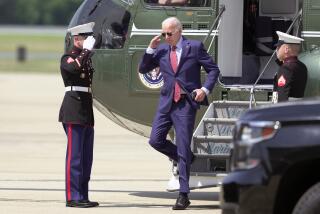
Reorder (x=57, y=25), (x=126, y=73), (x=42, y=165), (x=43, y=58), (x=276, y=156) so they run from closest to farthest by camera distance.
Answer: (x=276, y=156), (x=126, y=73), (x=42, y=165), (x=43, y=58), (x=57, y=25)

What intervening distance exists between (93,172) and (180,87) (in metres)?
3.84

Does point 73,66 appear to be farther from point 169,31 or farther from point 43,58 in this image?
point 43,58

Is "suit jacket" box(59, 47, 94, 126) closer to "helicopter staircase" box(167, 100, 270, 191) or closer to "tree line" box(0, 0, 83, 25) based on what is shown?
"helicopter staircase" box(167, 100, 270, 191)

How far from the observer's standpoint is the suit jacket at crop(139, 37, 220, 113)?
9984mm

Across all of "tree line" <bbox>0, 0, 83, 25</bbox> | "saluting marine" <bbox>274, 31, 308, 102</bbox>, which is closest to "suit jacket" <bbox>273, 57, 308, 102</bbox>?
"saluting marine" <bbox>274, 31, 308, 102</bbox>

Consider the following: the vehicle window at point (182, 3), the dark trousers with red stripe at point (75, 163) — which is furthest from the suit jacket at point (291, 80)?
the dark trousers with red stripe at point (75, 163)

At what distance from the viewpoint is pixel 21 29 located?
9750 centimetres

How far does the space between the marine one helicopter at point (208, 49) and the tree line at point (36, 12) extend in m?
92.2

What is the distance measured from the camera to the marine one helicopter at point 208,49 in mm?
10555

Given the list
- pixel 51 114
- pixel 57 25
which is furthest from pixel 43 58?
pixel 57 25

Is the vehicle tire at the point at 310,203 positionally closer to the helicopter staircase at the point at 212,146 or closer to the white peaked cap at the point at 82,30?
the helicopter staircase at the point at 212,146

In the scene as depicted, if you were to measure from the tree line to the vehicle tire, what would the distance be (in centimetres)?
9703

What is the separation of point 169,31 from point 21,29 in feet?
291

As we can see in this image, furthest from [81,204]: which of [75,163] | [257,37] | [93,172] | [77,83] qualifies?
[93,172]
